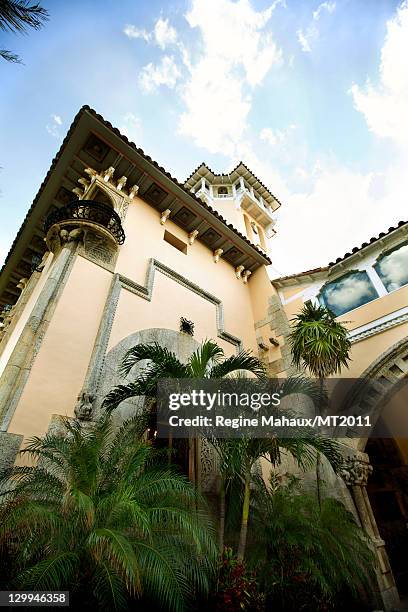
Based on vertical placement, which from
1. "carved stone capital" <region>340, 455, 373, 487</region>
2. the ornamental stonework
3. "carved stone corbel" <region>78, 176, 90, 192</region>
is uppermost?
"carved stone corbel" <region>78, 176, 90, 192</region>

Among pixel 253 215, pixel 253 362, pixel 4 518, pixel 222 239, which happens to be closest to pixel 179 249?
pixel 222 239

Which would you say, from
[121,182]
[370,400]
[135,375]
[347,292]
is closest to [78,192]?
[121,182]

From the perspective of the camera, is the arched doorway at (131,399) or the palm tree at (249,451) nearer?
the palm tree at (249,451)

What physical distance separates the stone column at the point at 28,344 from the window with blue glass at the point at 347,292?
729cm

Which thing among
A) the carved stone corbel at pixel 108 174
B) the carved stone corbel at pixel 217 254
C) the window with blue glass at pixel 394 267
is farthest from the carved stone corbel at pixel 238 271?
the carved stone corbel at pixel 108 174

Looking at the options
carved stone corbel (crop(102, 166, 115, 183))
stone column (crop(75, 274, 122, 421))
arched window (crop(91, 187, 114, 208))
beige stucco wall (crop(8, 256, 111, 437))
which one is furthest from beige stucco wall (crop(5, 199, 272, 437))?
carved stone corbel (crop(102, 166, 115, 183))

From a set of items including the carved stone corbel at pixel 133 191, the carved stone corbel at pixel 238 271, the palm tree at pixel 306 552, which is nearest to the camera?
the palm tree at pixel 306 552

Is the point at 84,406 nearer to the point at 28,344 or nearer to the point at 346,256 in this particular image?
the point at 28,344

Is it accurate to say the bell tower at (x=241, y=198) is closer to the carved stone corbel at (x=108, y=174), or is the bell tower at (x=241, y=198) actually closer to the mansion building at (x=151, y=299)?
the mansion building at (x=151, y=299)

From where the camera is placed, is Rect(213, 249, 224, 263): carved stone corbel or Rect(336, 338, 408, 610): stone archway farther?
Rect(213, 249, 224, 263): carved stone corbel

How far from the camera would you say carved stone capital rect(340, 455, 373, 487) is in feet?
21.1

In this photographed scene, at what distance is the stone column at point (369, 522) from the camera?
534cm

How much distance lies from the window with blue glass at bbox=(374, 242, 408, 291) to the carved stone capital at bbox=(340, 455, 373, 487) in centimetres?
433
